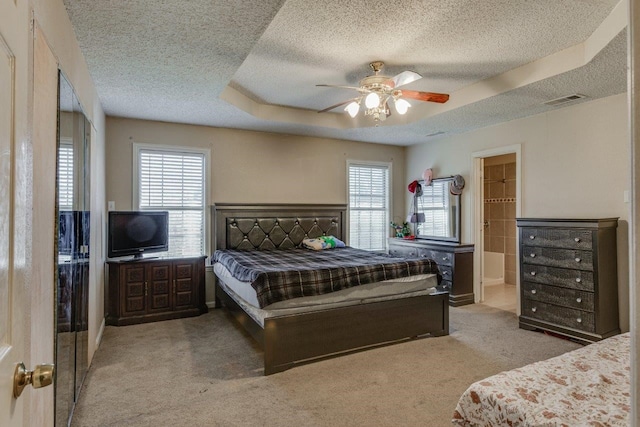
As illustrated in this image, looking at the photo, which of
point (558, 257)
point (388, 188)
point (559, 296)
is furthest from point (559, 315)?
point (388, 188)

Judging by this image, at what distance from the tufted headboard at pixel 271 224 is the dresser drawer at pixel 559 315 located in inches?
113

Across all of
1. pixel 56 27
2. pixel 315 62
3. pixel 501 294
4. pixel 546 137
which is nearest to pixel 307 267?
pixel 315 62

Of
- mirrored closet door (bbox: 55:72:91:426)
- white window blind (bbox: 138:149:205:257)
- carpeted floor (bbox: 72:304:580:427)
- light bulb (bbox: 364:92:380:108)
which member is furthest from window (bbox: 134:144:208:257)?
light bulb (bbox: 364:92:380:108)

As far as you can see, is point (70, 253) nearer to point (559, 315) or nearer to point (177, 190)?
point (177, 190)

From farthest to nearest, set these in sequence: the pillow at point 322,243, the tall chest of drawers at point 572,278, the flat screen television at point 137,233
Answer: the pillow at point 322,243 → the flat screen television at point 137,233 → the tall chest of drawers at point 572,278

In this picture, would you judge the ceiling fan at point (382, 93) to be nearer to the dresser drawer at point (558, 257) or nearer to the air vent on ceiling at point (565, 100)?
the air vent on ceiling at point (565, 100)

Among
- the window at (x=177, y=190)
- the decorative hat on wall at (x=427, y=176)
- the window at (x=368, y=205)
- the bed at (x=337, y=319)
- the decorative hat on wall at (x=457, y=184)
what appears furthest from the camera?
the window at (x=368, y=205)

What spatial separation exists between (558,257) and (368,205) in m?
3.16

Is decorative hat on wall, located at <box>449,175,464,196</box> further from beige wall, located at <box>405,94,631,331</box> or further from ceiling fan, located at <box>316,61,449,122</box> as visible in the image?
ceiling fan, located at <box>316,61,449,122</box>

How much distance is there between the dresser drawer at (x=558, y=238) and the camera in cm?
354

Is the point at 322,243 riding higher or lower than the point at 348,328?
higher

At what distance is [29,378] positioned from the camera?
779mm

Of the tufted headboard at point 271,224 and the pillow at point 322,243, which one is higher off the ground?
the tufted headboard at point 271,224

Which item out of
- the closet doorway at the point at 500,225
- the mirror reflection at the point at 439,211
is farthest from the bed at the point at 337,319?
the closet doorway at the point at 500,225
